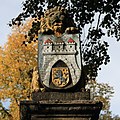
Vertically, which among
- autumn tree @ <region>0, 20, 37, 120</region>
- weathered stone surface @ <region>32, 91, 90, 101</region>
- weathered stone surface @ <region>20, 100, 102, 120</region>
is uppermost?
autumn tree @ <region>0, 20, 37, 120</region>

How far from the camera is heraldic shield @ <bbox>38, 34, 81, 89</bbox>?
710 cm

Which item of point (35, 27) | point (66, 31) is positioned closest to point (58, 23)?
point (66, 31)

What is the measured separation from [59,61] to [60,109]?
978 mm

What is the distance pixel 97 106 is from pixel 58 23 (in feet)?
6.29

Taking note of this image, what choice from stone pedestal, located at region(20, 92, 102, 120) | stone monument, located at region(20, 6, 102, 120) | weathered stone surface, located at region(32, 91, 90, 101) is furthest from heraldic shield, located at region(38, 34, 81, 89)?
stone pedestal, located at region(20, 92, 102, 120)

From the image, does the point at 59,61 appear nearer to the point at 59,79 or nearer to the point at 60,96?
the point at 59,79

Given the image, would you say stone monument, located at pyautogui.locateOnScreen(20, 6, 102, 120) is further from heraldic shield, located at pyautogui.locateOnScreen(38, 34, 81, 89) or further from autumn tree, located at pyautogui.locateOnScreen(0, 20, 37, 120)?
autumn tree, located at pyautogui.locateOnScreen(0, 20, 37, 120)

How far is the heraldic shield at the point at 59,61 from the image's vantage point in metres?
7.10

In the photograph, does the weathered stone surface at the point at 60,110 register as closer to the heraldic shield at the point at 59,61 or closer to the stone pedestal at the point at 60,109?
the stone pedestal at the point at 60,109

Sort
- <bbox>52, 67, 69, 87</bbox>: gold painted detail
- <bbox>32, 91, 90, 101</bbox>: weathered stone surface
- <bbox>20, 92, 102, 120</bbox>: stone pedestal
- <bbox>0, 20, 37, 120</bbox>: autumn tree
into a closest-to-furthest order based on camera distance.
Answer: <bbox>20, 92, 102, 120</bbox>: stone pedestal, <bbox>32, 91, 90, 101</bbox>: weathered stone surface, <bbox>52, 67, 69, 87</bbox>: gold painted detail, <bbox>0, 20, 37, 120</bbox>: autumn tree

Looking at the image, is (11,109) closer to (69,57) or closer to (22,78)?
(22,78)

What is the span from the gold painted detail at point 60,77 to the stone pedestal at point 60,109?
0.38 metres

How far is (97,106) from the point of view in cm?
670

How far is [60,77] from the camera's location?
7086 millimetres
